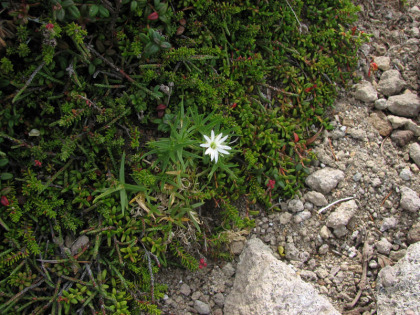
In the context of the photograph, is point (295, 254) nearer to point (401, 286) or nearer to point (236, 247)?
point (236, 247)

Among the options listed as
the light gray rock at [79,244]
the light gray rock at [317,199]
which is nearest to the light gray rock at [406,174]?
the light gray rock at [317,199]

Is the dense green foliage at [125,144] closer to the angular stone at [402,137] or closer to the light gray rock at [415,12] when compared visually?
the angular stone at [402,137]

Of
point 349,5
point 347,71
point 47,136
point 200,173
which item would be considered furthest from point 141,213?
point 349,5

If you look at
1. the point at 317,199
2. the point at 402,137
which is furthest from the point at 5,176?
the point at 402,137

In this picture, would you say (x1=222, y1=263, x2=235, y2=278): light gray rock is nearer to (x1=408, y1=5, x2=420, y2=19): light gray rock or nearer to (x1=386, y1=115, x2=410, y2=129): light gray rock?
(x1=386, y1=115, x2=410, y2=129): light gray rock

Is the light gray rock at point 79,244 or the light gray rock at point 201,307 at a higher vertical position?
the light gray rock at point 79,244

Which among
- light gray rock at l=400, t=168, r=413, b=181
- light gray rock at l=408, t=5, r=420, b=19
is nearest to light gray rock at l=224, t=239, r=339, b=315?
light gray rock at l=400, t=168, r=413, b=181

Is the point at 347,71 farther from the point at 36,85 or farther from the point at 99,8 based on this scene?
the point at 36,85
